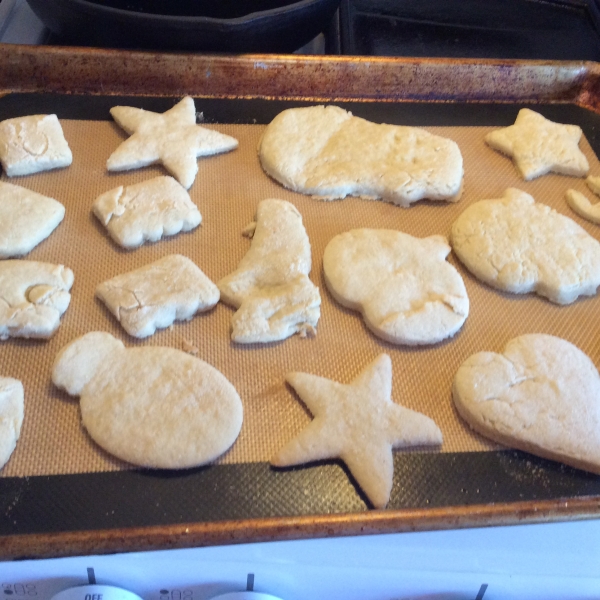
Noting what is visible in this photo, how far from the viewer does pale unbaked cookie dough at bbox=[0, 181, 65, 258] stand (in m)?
0.94

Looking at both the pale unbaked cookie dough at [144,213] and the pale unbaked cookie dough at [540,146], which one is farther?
the pale unbaked cookie dough at [540,146]

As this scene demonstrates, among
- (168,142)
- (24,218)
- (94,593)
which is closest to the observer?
(94,593)

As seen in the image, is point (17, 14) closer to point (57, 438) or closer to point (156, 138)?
point (156, 138)

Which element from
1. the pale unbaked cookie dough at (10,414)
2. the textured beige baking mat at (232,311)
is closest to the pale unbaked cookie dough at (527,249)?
the textured beige baking mat at (232,311)

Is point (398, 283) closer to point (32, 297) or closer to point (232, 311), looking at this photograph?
point (232, 311)

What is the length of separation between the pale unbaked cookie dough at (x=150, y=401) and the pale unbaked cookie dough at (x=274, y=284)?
11 centimetres

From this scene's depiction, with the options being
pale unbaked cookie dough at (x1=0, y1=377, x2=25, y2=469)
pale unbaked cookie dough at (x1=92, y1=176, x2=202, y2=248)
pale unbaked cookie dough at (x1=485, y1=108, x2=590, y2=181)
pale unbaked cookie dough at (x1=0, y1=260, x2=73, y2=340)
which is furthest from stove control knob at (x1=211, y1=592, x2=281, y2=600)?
pale unbaked cookie dough at (x1=485, y1=108, x2=590, y2=181)

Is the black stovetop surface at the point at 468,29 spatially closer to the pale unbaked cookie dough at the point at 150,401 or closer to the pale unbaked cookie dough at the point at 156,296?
the pale unbaked cookie dough at the point at 156,296

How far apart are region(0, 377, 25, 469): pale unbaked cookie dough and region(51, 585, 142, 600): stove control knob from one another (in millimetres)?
197

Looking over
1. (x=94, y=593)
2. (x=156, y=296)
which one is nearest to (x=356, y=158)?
(x=156, y=296)

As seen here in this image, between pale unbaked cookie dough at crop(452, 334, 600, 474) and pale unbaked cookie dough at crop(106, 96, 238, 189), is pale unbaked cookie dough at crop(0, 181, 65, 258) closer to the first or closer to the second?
pale unbaked cookie dough at crop(106, 96, 238, 189)

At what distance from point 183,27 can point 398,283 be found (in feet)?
2.15

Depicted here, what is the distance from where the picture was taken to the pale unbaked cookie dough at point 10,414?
2.39 ft

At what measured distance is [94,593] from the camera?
611 mm
